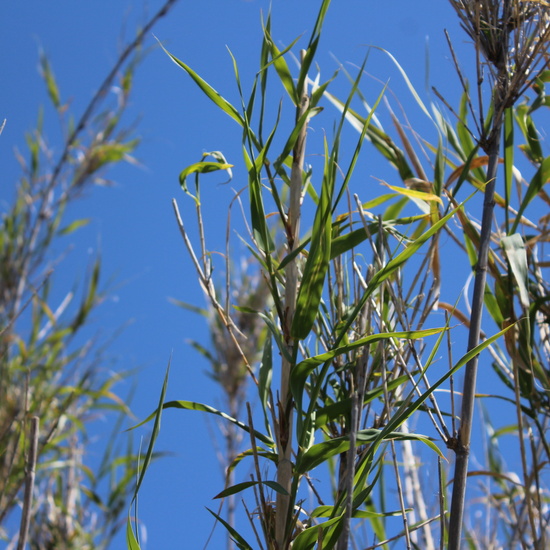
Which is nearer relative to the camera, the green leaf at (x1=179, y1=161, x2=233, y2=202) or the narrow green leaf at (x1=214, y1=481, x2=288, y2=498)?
the narrow green leaf at (x1=214, y1=481, x2=288, y2=498)

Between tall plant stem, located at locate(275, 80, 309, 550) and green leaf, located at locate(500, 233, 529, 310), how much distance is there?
0.20m

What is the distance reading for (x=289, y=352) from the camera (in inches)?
24.0

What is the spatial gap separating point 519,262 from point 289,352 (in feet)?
0.78

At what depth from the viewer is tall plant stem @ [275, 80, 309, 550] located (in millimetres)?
580

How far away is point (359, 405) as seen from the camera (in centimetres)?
56

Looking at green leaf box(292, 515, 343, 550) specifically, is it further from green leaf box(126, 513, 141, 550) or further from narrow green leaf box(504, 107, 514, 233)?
narrow green leaf box(504, 107, 514, 233)

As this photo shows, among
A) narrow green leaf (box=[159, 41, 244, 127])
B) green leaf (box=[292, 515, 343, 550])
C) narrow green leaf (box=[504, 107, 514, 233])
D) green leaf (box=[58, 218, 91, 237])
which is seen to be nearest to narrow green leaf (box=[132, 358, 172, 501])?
green leaf (box=[292, 515, 343, 550])

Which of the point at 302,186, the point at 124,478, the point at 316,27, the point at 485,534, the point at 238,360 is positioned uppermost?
the point at 238,360

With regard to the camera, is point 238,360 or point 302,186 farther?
point 238,360

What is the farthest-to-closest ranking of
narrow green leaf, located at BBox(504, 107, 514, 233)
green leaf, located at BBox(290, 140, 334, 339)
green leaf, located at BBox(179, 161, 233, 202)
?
narrow green leaf, located at BBox(504, 107, 514, 233), green leaf, located at BBox(179, 161, 233, 202), green leaf, located at BBox(290, 140, 334, 339)

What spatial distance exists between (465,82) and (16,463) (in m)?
1.32

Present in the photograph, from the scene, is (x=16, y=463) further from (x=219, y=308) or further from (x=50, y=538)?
(x=219, y=308)

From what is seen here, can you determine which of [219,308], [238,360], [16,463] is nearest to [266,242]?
[219,308]

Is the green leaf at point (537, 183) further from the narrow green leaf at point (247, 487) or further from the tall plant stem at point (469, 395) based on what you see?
the narrow green leaf at point (247, 487)
